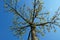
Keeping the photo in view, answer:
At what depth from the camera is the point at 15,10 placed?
14.2m

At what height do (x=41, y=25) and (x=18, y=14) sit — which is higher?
(x=18, y=14)

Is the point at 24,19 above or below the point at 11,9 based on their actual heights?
below

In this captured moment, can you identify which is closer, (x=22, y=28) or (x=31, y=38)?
(x=31, y=38)

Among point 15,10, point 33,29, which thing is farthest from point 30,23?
point 15,10

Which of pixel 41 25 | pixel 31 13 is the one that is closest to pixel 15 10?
pixel 31 13

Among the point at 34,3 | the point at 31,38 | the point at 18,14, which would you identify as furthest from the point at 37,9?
the point at 31,38

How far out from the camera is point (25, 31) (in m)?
14.8

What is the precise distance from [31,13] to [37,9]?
0.60 meters

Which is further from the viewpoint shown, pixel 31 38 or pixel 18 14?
pixel 18 14

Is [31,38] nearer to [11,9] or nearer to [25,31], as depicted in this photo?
[25,31]

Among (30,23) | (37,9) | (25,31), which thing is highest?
(37,9)

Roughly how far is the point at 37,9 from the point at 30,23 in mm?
1360

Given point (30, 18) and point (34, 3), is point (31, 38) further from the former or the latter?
point (34, 3)

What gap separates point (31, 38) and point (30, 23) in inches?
54.5
